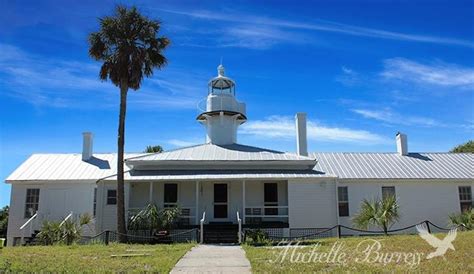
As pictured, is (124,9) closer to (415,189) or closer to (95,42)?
(95,42)

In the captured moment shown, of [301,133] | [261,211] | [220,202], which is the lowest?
[261,211]

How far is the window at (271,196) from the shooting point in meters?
26.1

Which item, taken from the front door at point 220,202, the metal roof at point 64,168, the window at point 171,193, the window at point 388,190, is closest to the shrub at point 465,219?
the window at point 388,190

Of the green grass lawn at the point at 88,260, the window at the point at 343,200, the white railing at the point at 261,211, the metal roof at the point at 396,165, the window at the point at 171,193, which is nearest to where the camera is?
the green grass lawn at the point at 88,260

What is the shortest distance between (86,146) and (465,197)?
80.3ft

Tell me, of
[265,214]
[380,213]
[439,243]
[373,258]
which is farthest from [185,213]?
[439,243]

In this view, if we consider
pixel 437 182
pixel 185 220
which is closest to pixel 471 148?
pixel 437 182

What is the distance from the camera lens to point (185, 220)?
81.8ft

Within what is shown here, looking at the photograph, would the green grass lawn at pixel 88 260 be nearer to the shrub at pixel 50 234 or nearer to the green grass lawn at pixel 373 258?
the green grass lawn at pixel 373 258

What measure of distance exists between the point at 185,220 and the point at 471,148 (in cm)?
3829

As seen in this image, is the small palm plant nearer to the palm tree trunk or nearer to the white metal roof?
the palm tree trunk

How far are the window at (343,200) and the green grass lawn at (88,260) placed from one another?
11.1 meters

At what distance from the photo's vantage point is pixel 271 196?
2634 centimetres

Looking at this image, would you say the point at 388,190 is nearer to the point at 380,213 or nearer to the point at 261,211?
the point at 380,213
